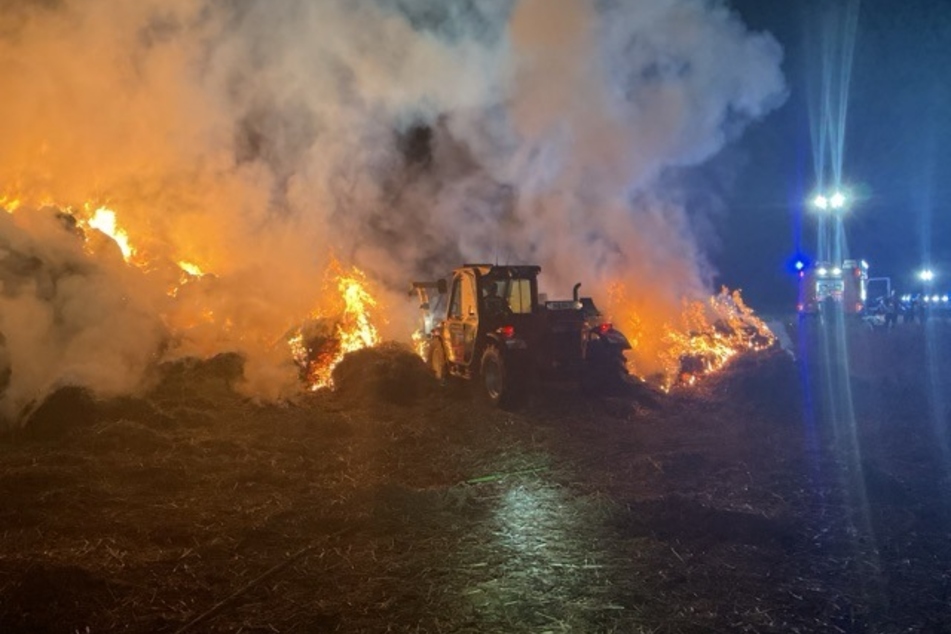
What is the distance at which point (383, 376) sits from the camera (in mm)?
12562

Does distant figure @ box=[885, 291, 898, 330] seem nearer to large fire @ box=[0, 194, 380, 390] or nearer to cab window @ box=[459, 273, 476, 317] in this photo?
cab window @ box=[459, 273, 476, 317]

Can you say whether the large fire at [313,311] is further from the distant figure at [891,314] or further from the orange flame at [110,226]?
the distant figure at [891,314]

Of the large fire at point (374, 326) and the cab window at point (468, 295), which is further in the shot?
the large fire at point (374, 326)

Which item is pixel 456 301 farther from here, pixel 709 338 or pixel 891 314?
pixel 891 314

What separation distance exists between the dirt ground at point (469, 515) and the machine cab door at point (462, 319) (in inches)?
54.5

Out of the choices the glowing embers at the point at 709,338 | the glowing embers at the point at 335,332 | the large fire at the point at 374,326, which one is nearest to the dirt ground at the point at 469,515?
the glowing embers at the point at 335,332

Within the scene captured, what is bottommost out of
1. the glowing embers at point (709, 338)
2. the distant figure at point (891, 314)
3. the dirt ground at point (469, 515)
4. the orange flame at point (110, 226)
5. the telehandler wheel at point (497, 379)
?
the dirt ground at point (469, 515)

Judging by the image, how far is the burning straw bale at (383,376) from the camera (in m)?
12.3

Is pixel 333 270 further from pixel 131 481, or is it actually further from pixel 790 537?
pixel 790 537

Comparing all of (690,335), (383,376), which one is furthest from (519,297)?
(690,335)

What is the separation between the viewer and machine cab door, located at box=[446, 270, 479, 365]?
41.9 feet

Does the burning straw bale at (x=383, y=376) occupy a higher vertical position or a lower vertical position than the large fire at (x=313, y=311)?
lower

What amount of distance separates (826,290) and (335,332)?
22.4 m

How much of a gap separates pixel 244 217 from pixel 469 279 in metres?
6.57
